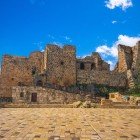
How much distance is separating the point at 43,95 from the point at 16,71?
390 inches

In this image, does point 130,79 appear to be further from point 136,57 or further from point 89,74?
point 89,74

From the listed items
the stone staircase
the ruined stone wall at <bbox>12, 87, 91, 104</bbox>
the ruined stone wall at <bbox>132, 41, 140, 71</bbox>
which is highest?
the ruined stone wall at <bbox>132, 41, 140, 71</bbox>

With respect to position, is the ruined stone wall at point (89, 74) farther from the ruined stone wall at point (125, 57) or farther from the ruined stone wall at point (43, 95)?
the ruined stone wall at point (43, 95)

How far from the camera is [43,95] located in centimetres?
3897

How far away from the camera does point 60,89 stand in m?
41.6

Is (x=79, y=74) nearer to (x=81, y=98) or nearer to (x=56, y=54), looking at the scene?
(x=56, y=54)

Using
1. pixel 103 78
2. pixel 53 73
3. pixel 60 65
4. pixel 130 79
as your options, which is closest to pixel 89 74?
pixel 103 78

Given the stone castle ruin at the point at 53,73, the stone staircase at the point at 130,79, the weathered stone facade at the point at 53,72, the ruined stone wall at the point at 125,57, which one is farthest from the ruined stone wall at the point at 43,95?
the ruined stone wall at the point at 125,57

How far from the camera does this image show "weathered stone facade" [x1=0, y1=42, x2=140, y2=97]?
147ft

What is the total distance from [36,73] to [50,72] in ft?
9.04

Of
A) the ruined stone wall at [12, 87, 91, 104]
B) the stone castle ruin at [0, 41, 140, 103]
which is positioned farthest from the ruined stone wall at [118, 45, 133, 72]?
the ruined stone wall at [12, 87, 91, 104]

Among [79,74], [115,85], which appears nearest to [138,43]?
[115,85]

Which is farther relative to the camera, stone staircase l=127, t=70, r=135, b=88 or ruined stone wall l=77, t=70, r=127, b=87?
stone staircase l=127, t=70, r=135, b=88

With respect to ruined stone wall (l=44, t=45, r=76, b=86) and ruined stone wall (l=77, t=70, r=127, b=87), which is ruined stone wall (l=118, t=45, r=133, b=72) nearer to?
ruined stone wall (l=77, t=70, r=127, b=87)
